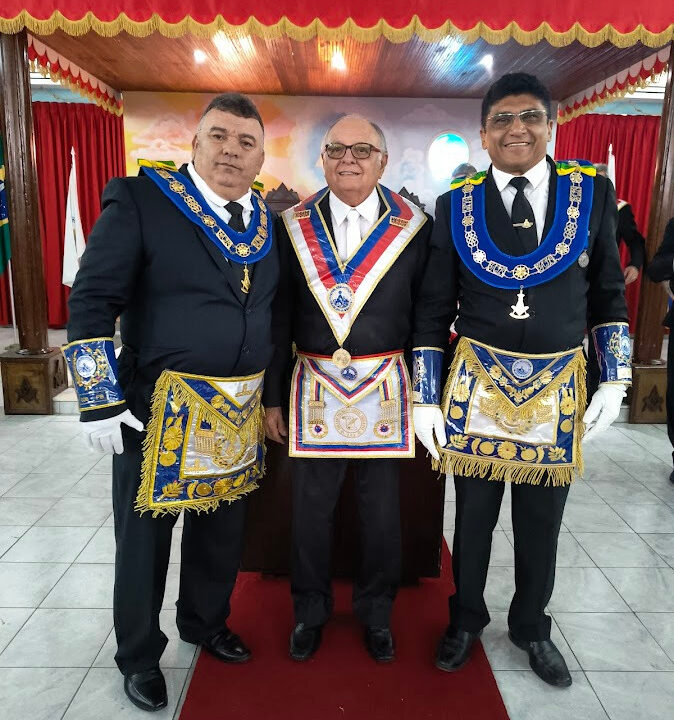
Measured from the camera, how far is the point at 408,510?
2.26 meters

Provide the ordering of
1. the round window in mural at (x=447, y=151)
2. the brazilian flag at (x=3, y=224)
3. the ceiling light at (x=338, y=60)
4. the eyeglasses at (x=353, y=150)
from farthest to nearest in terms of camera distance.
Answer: the round window in mural at (x=447, y=151) < the ceiling light at (x=338, y=60) < the brazilian flag at (x=3, y=224) < the eyeglasses at (x=353, y=150)

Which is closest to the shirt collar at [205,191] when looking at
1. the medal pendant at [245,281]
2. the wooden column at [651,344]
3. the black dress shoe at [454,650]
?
the medal pendant at [245,281]

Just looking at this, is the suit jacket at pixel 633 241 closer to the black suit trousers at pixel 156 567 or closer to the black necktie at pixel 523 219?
the black necktie at pixel 523 219

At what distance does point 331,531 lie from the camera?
1935 mm

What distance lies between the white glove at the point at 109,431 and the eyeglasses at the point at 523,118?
1.19 metres

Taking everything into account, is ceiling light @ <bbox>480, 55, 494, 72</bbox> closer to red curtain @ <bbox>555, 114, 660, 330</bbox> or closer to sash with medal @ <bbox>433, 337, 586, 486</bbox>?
red curtain @ <bbox>555, 114, 660, 330</bbox>

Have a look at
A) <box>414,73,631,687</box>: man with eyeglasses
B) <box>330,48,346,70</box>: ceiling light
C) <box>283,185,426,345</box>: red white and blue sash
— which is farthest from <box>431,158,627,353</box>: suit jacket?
<box>330,48,346,70</box>: ceiling light

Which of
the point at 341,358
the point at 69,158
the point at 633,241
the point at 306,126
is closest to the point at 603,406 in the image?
the point at 341,358

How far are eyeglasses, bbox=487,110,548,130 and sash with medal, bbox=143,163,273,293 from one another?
70cm

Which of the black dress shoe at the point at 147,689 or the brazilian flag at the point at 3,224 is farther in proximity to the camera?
the brazilian flag at the point at 3,224

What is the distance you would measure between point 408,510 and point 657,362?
3013 millimetres

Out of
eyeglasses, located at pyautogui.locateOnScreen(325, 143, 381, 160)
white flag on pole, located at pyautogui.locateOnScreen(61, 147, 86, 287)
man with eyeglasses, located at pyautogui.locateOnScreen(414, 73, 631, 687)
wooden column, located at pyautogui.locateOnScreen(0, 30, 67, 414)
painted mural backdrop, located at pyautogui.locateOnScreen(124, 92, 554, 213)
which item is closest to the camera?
man with eyeglasses, located at pyautogui.locateOnScreen(414, 73, 631, 687)

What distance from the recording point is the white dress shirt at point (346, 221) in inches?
71.5

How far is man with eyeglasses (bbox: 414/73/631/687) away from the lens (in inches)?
63.4
